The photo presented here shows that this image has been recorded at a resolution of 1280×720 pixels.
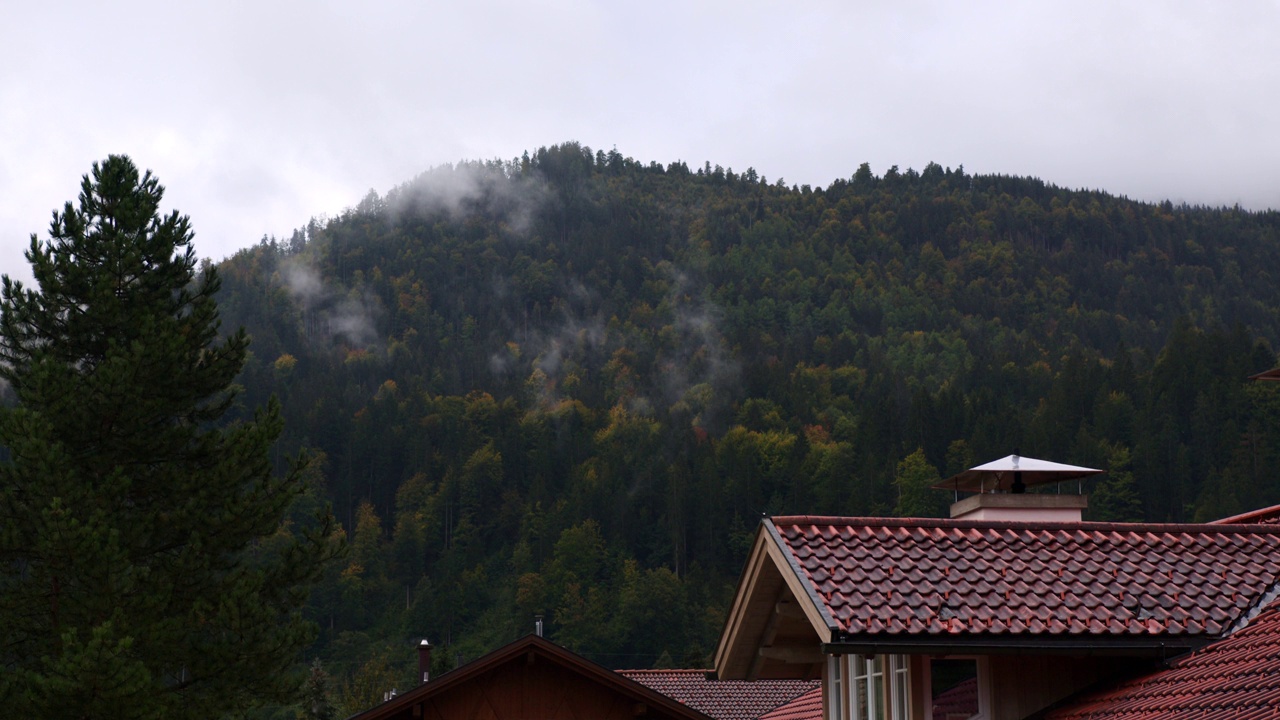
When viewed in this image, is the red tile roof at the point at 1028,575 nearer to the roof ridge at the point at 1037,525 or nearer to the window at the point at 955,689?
the roof ridge at the point at 1037,525

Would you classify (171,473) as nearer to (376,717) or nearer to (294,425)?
(376,717)

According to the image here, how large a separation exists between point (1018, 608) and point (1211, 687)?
1402mm

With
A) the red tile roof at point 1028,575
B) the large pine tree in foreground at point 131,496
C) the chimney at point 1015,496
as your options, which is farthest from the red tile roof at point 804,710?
the large pine tree in foreground at point 131,496

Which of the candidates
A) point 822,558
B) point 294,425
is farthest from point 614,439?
point 822,558

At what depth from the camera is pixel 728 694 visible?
3247 centimetres

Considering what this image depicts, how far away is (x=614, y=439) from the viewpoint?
179 m

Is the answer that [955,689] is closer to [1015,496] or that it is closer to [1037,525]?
[1037,525]

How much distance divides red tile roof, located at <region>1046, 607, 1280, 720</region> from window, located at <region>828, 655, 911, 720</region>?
3.55ft

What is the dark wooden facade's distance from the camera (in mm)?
23203

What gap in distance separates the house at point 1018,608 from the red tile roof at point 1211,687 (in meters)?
0.02

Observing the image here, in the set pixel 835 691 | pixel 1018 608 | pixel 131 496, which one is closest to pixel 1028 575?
pixel 1018 608

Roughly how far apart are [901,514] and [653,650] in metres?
25.3

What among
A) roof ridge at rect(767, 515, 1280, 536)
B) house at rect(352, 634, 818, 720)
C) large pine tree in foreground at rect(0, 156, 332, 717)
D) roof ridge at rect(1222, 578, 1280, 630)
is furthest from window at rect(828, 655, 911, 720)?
large pine tree in foreground at rect(0, 156, 332, 717)

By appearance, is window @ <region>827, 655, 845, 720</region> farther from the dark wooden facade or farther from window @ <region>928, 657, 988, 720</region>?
the dark wooden facade
